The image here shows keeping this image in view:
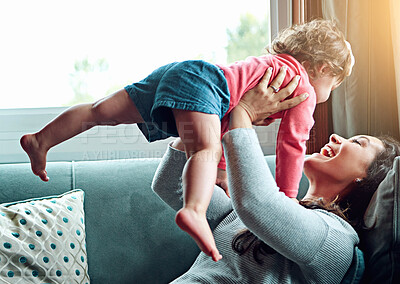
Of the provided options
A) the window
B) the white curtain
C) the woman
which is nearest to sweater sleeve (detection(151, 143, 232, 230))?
the woman

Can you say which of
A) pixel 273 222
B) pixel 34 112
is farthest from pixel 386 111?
pixel 34 112

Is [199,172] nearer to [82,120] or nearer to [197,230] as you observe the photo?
[197,230]

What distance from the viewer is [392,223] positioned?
114 cm

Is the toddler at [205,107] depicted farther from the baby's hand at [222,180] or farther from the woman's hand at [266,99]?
the baby's hand at [222,180]

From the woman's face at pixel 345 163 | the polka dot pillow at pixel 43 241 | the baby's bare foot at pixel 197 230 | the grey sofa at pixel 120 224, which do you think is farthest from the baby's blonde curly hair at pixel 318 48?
the polka dot pillow at pixel 43 241

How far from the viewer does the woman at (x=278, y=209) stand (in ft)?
3.57

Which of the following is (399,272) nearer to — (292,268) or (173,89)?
(292,268)

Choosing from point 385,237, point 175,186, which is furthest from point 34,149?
point 385,237

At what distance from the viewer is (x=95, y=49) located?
2.33 m

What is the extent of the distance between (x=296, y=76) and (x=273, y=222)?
384 mm

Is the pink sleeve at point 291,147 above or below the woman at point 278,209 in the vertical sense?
above

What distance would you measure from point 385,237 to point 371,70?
93 cm

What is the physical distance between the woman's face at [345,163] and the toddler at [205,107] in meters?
0.21

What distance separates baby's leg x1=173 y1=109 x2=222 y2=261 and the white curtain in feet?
3.25
